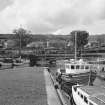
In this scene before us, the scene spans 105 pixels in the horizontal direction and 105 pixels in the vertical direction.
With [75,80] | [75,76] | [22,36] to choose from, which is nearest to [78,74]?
[75,76]

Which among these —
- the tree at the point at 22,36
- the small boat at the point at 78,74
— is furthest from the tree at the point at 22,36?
the small boat at the point at 78,74

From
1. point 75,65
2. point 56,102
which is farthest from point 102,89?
point 75,65

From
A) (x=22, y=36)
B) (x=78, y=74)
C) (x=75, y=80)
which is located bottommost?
(x=75, y=80)

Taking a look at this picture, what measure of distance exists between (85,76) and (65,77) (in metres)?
2.76

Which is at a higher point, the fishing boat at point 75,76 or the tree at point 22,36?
the tree at point 22,36

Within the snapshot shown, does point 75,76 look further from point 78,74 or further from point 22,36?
point 22,36

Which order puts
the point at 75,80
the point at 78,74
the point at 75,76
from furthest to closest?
1. the point at 78,74
2. the point at 75,76
3. the point at 75,80

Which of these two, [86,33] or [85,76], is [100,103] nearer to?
[85,76]

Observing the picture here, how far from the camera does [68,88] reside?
31766 millimetres

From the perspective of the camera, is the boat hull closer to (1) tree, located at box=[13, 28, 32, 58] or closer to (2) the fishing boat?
(2) the fishing boat

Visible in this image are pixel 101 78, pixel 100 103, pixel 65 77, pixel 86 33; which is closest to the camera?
pixel 100 103

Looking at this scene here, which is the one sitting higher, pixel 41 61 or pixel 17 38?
pixel 17 38

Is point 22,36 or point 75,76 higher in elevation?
point 22,36

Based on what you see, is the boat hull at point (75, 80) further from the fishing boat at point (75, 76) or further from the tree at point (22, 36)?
the tree at point (22, 36)
